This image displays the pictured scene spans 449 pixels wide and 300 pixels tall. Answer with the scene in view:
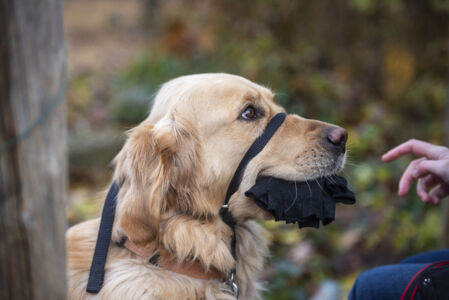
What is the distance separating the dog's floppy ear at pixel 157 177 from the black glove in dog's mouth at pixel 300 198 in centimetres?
33

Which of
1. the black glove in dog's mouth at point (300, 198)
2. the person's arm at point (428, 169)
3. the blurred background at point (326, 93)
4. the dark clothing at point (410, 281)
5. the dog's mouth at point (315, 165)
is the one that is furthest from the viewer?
Answer: the blurred background at point (326, 93)

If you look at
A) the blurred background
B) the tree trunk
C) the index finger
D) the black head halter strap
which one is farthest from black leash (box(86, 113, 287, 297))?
the blurred background

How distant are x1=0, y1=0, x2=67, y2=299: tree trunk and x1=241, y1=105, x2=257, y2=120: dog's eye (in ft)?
4.38

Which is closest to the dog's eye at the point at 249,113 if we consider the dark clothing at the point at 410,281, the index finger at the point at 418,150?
the index finger at the point at 418,150

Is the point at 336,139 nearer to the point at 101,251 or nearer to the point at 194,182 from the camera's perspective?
Result: the point at 194,182

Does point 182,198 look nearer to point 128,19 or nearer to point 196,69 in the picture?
point 196,69

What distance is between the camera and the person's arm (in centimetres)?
227

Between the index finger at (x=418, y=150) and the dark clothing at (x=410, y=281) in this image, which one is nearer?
the dark clothing at (x=410, y=281)

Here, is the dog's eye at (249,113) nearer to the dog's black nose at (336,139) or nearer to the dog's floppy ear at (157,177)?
the dog's floppy ear at (157,177)

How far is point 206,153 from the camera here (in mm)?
2557

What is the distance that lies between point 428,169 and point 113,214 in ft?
5.65

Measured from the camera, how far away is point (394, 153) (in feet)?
8.64

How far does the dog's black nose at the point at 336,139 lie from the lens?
2576 millimetres

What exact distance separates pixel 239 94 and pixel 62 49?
136 cm
